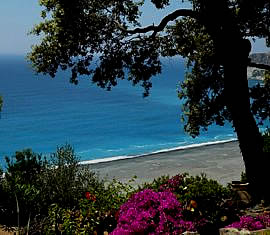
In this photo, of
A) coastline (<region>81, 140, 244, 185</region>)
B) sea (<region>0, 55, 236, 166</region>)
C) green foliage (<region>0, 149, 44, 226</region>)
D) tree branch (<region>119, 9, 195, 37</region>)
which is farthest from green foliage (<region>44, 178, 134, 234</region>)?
sea (<region>0, 55, 236, 166</region>)

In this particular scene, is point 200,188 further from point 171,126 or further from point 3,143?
point 171,126

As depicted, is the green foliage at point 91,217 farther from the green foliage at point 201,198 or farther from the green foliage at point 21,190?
the green foliage at point 21,190

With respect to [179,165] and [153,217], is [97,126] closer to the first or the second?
[179,165]

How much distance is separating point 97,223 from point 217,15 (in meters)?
5.00

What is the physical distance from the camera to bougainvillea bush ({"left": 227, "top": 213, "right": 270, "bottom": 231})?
645 cm

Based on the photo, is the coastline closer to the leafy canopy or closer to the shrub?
the leafy canopy

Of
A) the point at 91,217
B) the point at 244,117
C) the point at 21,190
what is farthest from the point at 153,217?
the point at 21,190

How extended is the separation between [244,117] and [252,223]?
11.2 ft

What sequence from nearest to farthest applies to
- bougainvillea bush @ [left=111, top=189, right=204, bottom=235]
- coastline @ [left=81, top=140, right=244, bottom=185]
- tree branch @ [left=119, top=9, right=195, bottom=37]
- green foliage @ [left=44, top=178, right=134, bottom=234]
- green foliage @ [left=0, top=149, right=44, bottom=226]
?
bougainvillea bush @ [left=111, top=189, right=204, bottom=235] < green foliage @ [left=44, top=178, right=134, bottom=234] < green foliage @ [left=0, top=149, right=44, bottom=226] < tree branch @ [left=119, top=9, right=195, bottom=37] < coastline @ [left=81, top=140, right=244, bottom=185]

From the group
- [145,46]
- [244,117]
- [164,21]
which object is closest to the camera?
[244,117]

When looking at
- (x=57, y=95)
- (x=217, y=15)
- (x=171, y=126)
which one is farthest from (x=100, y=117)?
(x=217, y=15)

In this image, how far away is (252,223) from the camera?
6.56 metres

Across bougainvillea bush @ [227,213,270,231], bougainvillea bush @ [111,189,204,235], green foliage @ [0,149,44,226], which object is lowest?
bougainvillea bush @ [227,213,270,231]

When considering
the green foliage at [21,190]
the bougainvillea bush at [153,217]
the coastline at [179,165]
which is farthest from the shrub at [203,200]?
the coastline at [179,165]
